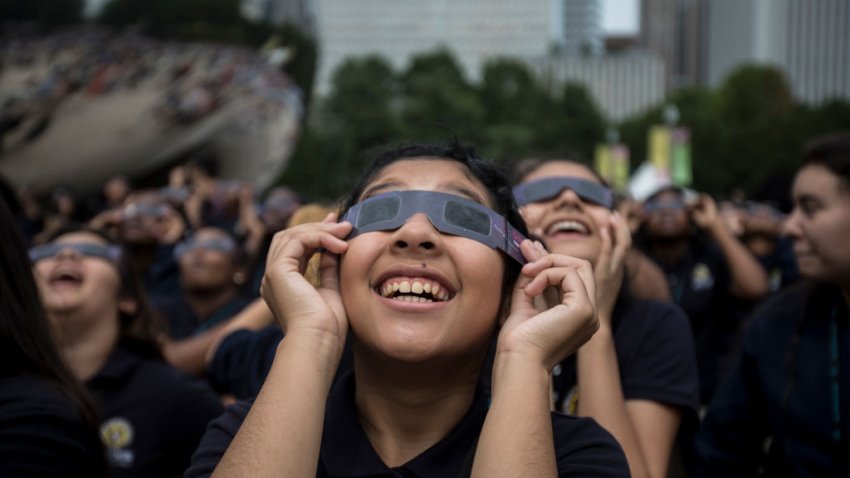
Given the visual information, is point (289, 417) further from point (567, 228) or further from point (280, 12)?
point (280, 12)

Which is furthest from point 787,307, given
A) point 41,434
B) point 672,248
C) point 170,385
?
point 672,248

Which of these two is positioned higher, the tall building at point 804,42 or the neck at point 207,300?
the neck at point 207,300

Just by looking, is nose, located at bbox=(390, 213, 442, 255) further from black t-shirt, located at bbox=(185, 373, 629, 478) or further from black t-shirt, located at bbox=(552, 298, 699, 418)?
black t-shirt, located at bbox=(552, 298, 699, 418)

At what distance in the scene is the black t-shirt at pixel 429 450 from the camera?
7.68 ft

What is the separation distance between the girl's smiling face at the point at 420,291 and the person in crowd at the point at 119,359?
1.38 meters

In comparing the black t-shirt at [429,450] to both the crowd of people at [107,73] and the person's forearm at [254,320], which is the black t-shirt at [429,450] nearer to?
the person's forearm at [254,320]

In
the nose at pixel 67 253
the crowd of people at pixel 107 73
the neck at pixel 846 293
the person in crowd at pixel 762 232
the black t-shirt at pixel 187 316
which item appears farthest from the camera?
the crowd of people at pixel 107 73

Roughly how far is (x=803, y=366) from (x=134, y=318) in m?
2.66

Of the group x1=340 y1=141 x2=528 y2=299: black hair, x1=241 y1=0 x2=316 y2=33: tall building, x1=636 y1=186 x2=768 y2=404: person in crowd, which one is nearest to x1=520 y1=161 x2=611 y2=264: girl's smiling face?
x1=340 y1=141 x2=528 y2=299: black hair

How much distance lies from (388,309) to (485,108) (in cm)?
6175

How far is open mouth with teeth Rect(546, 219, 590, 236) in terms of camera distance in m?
3.75

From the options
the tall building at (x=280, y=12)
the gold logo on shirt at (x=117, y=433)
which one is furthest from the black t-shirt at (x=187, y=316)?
the tall building at (x=280, y=12)

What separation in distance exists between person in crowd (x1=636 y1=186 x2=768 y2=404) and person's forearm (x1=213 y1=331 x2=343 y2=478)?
463cm

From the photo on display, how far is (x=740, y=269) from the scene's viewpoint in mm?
7039
